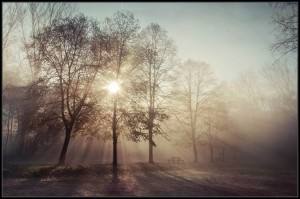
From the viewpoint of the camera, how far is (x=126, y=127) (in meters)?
21.3

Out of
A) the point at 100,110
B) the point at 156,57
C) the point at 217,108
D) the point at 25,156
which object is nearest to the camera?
the point at 100,110

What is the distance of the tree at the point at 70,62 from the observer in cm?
2092

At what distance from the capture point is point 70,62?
70.9 ft

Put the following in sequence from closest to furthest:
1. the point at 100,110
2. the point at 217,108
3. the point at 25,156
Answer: the point at 100,110
the point at 25,156
the point at 217,108

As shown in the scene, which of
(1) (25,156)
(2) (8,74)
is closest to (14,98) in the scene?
(2) (8,74)

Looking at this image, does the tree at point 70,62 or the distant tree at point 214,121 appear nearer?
the tree at point 70,62

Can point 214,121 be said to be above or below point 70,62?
below

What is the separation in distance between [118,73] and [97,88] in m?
1.91

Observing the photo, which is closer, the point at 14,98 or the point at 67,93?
the point at 67,93

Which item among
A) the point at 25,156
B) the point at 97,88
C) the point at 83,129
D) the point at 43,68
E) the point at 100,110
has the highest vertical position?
the point at 43,68

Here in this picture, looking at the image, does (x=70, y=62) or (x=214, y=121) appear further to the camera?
(x=214, y=121)

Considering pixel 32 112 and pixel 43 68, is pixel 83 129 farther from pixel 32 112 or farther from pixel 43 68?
pixel 43 68

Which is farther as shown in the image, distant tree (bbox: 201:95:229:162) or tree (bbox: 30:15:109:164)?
distant tree (bbox: 201:95:229:162)

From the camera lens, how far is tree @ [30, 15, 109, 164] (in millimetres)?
20922
